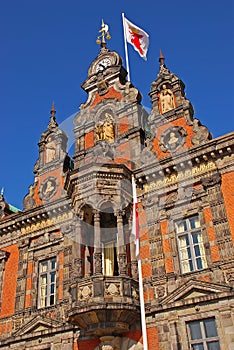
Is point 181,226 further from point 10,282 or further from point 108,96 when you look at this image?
point 108,96

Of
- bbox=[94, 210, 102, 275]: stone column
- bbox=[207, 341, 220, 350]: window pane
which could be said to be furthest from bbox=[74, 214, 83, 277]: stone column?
bbox=[207, 341, 220, 350]: window pane

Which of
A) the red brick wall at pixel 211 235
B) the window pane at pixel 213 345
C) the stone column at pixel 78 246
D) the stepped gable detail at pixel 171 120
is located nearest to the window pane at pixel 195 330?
the window pane at pixel 213 345

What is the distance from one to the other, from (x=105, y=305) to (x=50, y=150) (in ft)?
36.0

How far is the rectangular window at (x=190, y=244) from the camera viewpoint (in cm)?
1520

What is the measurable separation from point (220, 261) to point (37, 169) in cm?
1175

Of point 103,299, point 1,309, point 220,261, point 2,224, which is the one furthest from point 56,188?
point 220,261

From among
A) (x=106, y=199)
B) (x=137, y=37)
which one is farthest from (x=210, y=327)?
(x=137, y=37)

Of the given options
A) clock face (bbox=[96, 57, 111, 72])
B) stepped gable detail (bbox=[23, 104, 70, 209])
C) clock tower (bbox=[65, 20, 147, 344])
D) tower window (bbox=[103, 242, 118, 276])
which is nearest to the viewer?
clock tower (bbox=[65, 20, 147, 344])

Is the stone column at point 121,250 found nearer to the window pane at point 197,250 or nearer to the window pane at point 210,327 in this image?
the window pane at point 197,250

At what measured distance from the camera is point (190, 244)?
51.3 ft

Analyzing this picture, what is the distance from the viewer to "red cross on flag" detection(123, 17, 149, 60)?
1927 centimetres

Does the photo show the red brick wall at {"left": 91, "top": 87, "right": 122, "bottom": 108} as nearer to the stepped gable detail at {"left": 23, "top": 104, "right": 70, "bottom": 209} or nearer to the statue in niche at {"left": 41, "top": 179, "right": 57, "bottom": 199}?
the stepped gable detail at {"left": 23, "top": 104, "right": 70, "bottom": 209}

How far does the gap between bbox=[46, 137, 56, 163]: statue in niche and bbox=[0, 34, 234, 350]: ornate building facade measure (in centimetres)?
12

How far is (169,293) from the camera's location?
1480cm
